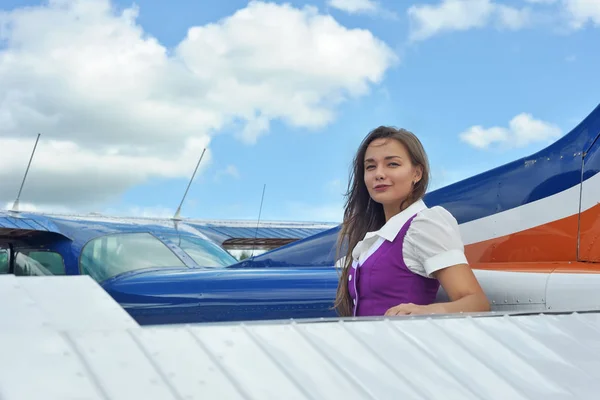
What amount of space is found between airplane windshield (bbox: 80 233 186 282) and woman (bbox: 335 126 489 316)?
10.3ft

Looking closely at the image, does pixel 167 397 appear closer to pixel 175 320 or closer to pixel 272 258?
pixel 175 320

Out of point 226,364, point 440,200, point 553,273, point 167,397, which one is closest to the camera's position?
point 167,397

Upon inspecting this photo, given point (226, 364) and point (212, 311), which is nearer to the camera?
point (226, 364)

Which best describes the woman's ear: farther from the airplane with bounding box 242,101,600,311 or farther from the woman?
the airplane with bounding box 242,101,600,311

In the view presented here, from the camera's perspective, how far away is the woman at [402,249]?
206 cm

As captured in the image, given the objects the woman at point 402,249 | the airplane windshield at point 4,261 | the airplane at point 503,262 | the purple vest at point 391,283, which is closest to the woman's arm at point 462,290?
the woman at point 402,249

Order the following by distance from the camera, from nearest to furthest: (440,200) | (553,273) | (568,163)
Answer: (553,273) < (568,163) < (440,200)

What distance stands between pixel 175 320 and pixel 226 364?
300cm

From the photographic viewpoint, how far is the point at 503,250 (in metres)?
3.62

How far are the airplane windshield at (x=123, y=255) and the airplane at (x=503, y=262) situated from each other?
14.7 inches

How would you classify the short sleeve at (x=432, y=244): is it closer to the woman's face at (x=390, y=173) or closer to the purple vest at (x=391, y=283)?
the purple vest at (x=391, y=283)

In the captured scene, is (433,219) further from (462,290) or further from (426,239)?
(462,290)

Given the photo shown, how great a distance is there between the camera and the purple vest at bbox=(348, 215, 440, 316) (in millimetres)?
A: 2191

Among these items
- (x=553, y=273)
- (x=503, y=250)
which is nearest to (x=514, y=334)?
(x=553, y=273)
